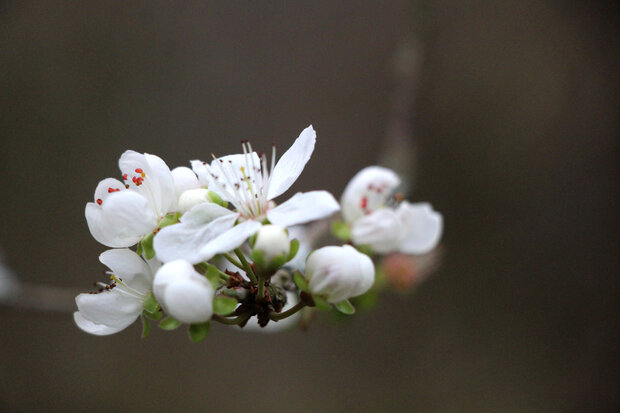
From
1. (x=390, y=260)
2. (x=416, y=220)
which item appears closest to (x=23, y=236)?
(x=390, y=260)

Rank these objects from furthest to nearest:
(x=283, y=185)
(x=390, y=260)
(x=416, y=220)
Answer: (x=390, y=260) < (x=416, y=220) < (x=283, y=185)

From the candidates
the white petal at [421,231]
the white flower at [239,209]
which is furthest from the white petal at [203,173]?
the white petal at [421,231]

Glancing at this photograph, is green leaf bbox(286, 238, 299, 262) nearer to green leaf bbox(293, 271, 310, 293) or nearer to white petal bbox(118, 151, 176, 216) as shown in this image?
green leaf bbox(293, 271, 310, 293)

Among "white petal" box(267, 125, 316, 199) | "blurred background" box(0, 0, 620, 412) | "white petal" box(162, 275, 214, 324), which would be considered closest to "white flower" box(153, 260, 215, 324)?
"white petal" box(162, 275, 214, 324)

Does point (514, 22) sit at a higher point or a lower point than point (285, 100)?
higher

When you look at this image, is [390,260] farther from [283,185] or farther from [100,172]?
[100,172]

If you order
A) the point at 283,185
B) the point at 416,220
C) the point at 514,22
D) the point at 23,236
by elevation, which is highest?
the point at 514,22
